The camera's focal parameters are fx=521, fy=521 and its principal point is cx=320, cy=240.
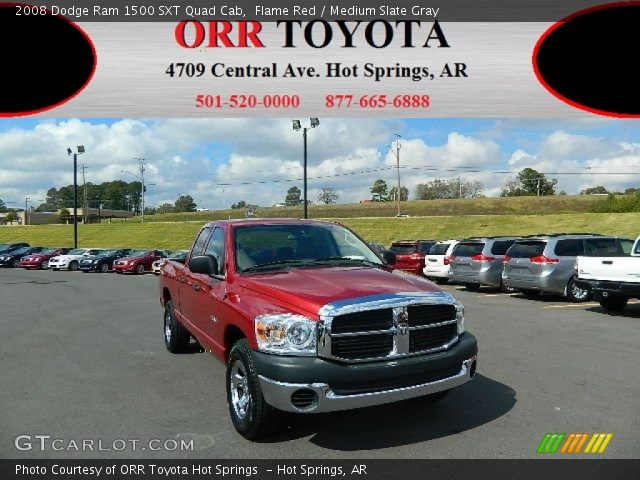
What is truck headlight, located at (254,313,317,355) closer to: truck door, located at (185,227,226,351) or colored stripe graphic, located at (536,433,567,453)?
truck door, located at (185,227,226,351)

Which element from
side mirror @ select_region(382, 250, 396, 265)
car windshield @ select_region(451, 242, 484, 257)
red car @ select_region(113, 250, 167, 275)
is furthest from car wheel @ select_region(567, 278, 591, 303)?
red car @ select_region(113, 250, 167, 275)

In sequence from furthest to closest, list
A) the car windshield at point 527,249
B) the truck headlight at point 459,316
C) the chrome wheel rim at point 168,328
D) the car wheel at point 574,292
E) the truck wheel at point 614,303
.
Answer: the car windshield at point 527,249 → the car wheel at point 574,292 → the truck wheel at point 614,303 → the chrome wheel rim at point 168,328 → the truck headlight at point 459,316

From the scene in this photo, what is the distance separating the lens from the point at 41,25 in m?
6.03

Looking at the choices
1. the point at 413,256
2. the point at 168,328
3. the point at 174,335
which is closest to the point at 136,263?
the point at 413,256

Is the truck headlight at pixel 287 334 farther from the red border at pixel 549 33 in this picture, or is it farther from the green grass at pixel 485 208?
the green grass at pixel 485 208

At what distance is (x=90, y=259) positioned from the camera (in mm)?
31641

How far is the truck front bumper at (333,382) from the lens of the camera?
375 centimetres

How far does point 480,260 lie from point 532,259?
270 centimetres

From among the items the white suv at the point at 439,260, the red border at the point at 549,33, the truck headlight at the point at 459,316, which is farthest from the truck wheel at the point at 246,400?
the white suv at the point at 439,260

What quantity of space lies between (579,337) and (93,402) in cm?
724

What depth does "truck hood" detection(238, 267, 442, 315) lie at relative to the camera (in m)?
3.95

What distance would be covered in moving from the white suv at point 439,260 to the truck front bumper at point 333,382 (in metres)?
14.6

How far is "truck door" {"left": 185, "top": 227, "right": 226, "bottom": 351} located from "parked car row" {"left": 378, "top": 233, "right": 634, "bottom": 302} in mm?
8318
